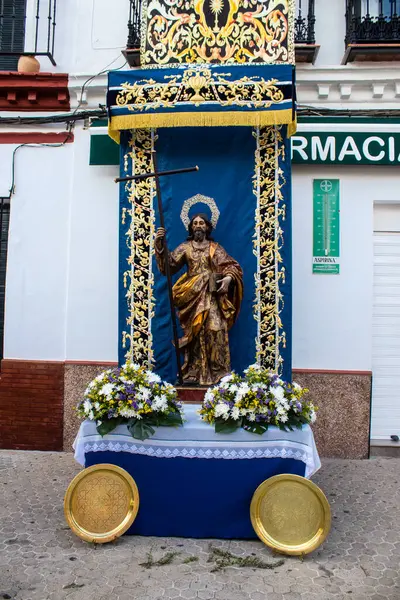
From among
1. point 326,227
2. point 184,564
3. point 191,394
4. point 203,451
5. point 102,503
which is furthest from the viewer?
point 326,227

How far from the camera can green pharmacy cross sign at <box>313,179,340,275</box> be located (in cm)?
616

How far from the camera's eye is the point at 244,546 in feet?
12.6

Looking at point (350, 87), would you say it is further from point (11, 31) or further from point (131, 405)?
point (131, 405)

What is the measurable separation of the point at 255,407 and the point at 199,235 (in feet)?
6.61

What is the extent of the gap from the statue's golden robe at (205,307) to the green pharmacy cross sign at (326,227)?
1442mm

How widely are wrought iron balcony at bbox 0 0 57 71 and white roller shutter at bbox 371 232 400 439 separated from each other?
486 centimetres

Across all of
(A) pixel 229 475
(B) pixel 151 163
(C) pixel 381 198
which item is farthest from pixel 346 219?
(A) pixel 229 475

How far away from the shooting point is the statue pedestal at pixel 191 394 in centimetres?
494

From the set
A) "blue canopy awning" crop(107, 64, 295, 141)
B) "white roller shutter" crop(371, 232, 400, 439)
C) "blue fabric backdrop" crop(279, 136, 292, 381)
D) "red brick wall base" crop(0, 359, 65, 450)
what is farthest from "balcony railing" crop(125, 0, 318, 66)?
"red brick wall base" crop(0, 359, 65, 450)

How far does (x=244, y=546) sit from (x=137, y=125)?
3910mm

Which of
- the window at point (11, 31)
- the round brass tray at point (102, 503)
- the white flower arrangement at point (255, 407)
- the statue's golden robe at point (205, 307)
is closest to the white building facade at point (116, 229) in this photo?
the window at point (11, 31)

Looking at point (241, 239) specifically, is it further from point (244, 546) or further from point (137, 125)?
point (244, 546)

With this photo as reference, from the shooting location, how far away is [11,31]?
690 centimetres

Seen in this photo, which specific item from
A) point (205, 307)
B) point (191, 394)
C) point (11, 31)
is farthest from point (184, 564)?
point (11, 31)
